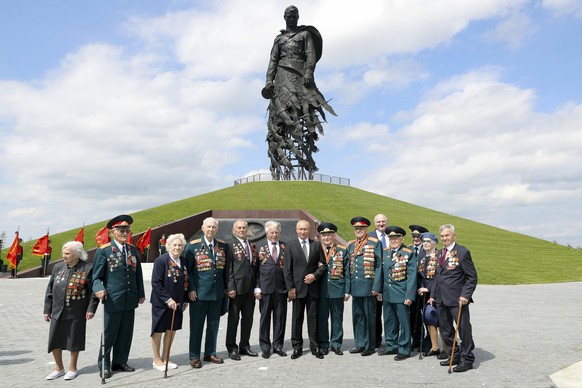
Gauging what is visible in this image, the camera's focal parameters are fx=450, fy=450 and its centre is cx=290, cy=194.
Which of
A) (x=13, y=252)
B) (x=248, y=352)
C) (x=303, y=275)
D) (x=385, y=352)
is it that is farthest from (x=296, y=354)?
(x=13, y=252)

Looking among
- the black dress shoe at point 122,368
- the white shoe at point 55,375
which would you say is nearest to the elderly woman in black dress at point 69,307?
the white shoe at point 55,375

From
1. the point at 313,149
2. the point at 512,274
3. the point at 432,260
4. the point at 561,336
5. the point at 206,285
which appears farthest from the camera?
the point at 313,149

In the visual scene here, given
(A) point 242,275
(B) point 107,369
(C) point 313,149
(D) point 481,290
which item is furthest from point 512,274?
(C) point 313,149

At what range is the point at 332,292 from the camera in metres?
7.49

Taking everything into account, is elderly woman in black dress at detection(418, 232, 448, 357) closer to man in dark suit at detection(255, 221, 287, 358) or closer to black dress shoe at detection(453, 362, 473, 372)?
black dress shoe at detection(453, 362, 473, 372)

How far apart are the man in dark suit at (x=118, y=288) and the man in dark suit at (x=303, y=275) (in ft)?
7.74

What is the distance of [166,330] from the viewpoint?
6.47 metres

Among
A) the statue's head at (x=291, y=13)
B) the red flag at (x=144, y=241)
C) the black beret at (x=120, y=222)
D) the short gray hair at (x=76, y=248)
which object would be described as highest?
the statue's head at (x=291, y=13)

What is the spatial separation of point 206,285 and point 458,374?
382 centimetres

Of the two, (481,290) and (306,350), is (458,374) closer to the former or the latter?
(306,350)

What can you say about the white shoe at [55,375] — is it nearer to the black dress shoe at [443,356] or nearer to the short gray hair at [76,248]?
the short gray hair at [76,248]

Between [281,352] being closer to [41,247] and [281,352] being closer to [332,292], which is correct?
[332,292]

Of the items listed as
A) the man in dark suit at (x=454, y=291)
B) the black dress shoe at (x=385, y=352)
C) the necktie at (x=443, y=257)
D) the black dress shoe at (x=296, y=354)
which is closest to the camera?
the man in dark suit at (x=454, y=291)

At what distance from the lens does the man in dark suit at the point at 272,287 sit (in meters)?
7.30
